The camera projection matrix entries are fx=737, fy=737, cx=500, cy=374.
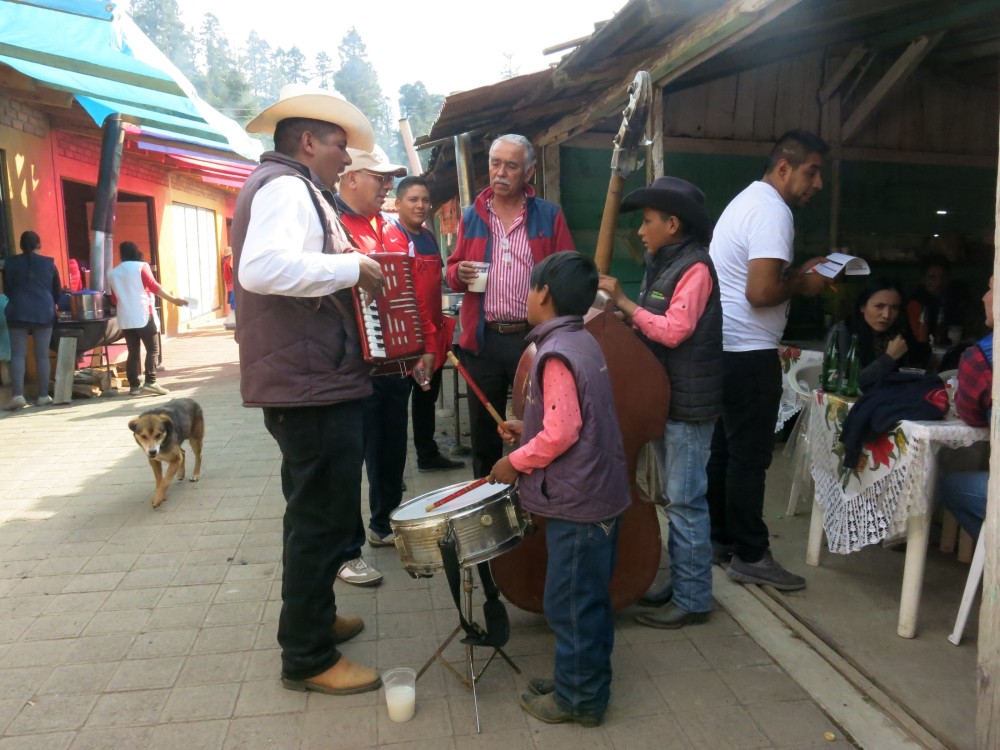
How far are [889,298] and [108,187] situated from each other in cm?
918

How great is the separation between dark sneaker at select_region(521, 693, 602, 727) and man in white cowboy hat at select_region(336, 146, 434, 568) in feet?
4.23

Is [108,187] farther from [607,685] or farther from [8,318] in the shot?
[607,685]

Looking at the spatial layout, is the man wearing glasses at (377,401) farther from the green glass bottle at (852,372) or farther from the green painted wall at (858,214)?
the green painted wall at (858,214)

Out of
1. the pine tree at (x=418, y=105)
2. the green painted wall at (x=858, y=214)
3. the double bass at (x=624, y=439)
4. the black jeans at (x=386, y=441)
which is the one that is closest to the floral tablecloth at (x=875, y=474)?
the double bass at (x=624, y=439)

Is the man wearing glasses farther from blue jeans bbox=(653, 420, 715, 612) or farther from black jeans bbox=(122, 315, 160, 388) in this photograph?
black jeans bbox=(122, 315, 160, 388)

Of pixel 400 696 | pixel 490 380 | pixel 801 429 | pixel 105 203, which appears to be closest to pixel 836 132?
pixel 801 429

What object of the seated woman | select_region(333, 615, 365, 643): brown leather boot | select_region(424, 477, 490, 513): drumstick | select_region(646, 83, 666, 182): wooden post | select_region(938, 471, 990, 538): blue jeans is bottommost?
select_region(333, 615, 365, 643): brown leather boot

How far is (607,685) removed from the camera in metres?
2.48

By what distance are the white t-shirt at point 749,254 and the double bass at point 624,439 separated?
0.63 metres

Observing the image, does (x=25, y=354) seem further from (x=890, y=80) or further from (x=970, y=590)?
(x=890, y=80)

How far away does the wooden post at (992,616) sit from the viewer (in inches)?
83.2

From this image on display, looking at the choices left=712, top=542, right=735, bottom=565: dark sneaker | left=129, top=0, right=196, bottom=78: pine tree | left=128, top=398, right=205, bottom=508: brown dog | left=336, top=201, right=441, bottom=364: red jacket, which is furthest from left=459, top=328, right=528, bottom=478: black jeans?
left=129, top=0, right=196, bottom=78: pine tree

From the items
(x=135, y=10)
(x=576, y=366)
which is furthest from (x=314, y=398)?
(x=135, y=10)

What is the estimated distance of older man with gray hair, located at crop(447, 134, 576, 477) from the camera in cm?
373
